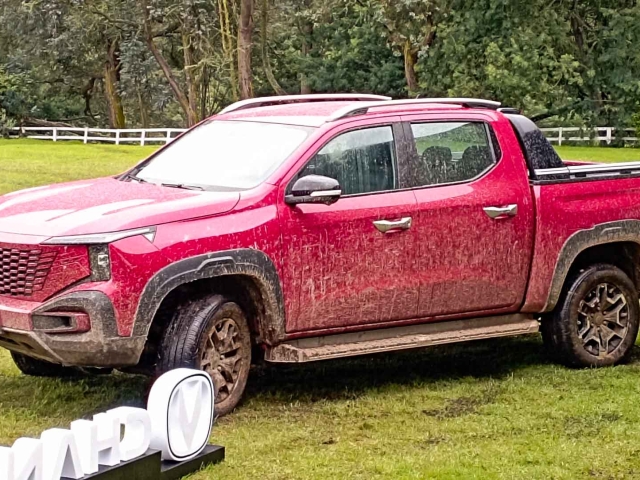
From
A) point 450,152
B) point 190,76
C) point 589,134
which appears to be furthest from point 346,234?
point 190,76

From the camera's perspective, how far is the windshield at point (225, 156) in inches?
299

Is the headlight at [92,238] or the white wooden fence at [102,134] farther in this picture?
the white wooden fence at [102,134]

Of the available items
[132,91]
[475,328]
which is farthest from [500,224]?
[132,91]

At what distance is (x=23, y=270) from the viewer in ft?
22.3

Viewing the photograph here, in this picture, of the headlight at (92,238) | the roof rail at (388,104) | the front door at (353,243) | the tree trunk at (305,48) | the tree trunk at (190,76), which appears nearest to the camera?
the headlight at (92,238)

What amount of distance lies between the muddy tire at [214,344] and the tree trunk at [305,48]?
168 ft

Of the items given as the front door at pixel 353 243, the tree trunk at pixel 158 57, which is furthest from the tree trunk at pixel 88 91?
the front door at pixel 353 243

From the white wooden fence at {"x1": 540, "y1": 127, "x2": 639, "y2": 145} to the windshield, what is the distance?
36464 millimetres

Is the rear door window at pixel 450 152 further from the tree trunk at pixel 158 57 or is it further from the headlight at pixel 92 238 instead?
the tree trunk at pixel 158 57

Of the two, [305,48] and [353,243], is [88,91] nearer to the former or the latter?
[305,48]

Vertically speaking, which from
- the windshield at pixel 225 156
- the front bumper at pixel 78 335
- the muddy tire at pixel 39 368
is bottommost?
the muddy tire at pixel 39 368

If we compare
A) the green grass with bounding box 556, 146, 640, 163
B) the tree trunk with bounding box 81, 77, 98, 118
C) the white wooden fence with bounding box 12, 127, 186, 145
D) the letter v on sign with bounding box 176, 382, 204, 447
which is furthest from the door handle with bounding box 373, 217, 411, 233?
the tree trunk with bounding box 81, 77, 98, 118

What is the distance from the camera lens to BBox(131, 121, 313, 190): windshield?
24.9 ft

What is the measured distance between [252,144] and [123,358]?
5.85ft
